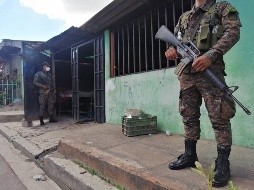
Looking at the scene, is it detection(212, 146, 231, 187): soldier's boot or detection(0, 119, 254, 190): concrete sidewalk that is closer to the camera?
detection(212, 146, 231, 187): soldier's boot

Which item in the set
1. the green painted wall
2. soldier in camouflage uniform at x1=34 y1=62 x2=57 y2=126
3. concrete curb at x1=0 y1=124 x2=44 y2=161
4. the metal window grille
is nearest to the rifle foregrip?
the green painted wall

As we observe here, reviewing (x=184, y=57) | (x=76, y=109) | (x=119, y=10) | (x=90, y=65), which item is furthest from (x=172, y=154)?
(x=90, y=65)

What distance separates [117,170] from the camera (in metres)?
3.37

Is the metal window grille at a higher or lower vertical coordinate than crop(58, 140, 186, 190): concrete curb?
higher

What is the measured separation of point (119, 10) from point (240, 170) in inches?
174

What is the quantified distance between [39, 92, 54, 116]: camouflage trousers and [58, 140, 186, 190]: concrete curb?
4597mm

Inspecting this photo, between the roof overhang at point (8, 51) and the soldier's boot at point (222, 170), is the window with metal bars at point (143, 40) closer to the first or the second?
the soldier's boot at point (222, 170)

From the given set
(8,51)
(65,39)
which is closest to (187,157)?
(65,39)

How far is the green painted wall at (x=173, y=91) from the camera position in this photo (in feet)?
12.9

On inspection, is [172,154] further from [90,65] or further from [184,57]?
[90,65]

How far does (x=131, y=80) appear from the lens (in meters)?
6.65

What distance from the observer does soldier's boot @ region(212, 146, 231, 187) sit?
251 centimetres

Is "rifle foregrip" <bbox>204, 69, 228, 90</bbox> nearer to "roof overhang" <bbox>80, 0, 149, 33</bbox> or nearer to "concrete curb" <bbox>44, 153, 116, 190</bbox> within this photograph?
"concrete curb" <bbox>44, 153, 116, 190</bbox>

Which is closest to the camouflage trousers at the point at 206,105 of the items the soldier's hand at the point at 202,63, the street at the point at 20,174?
the soldier's hand at the point at 202,63
